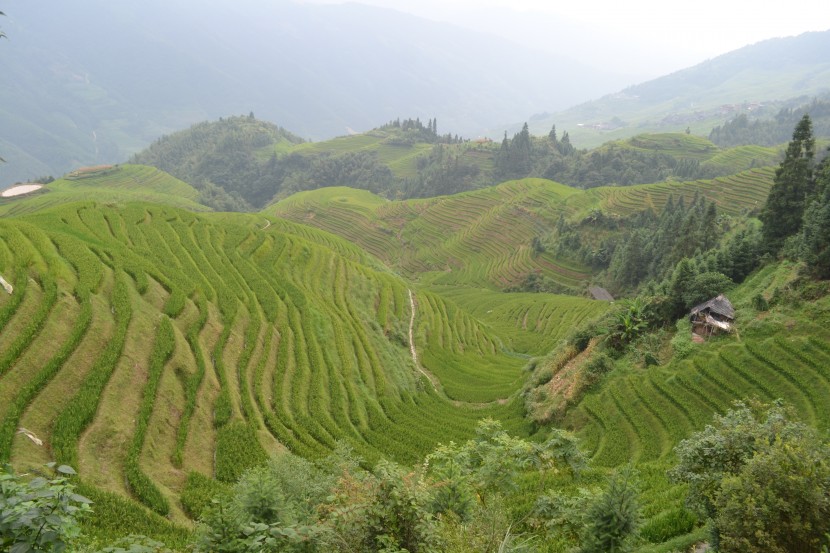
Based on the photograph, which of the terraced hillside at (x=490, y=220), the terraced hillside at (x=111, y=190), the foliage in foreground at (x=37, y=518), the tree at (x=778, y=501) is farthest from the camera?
the terraced hillside at (x=111, y=190)

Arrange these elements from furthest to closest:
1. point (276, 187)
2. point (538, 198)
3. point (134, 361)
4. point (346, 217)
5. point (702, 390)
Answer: point (276, 187), point (346, 217), point (538, 198), point (702, 390), point (134, 361)

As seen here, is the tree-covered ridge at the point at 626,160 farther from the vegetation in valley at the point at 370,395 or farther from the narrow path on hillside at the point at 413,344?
the narrow path on hillside at the point at 413,344

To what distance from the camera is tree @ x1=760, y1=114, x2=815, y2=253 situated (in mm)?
31094

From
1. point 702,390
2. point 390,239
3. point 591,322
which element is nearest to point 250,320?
point 591,322

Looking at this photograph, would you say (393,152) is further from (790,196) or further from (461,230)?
(790,196)

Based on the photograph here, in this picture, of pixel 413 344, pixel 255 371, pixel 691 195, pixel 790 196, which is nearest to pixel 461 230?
pixel 691 195

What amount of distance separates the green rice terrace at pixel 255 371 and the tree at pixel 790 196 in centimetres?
641

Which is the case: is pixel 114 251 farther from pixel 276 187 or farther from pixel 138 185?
pixel 276 187

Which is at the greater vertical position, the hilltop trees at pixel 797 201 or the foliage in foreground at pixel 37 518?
the foliage in foreground at pixel 37 518

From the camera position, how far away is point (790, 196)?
32031 millimetres

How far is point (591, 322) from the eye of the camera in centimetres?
3009

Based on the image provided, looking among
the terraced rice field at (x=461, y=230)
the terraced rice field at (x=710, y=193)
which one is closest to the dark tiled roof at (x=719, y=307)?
the terraced rice field at (x=461, y=230)

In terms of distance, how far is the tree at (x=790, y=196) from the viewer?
3109 cm

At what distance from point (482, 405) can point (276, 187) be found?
169805 mm
